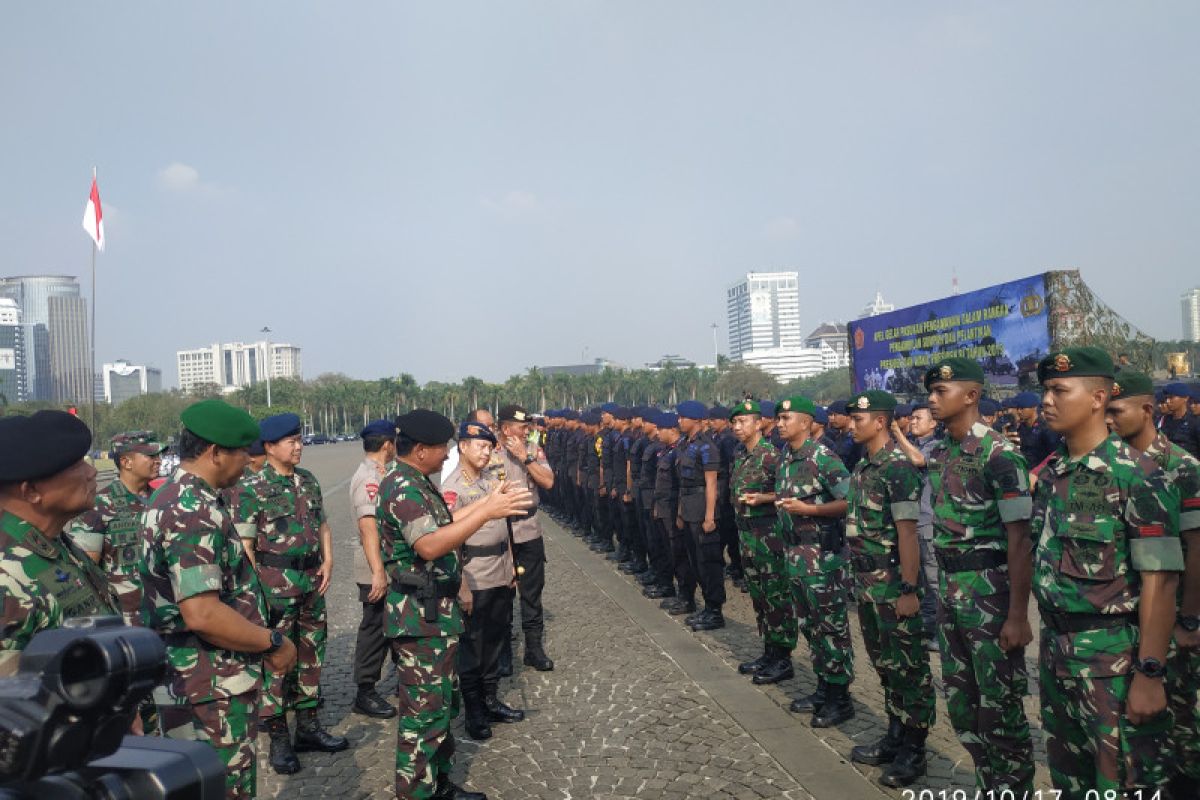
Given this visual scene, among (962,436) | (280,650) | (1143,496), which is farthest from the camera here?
(962,436)

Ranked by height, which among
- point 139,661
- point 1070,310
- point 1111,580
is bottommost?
point 1111,580

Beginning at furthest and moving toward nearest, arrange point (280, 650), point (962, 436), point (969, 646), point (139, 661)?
1. point (962, 436)
2. point (969, 646)
3. point (280, 650)
4. point (139, 661)

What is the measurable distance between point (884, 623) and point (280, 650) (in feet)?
10.5

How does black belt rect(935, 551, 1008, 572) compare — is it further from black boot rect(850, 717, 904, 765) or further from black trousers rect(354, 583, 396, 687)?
black trousers rect(354, 583, 396, 687)

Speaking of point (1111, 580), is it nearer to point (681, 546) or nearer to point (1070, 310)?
point (681, 546)

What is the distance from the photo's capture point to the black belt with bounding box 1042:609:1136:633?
2.83 m

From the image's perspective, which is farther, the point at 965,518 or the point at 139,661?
the point at 965,518

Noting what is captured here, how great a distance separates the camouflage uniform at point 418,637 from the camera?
3.67 meters

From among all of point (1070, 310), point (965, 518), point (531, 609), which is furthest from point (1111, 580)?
point (1070, 310)

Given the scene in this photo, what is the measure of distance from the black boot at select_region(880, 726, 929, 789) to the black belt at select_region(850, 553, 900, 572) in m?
0.87

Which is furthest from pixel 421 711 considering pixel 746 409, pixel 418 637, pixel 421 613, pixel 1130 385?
pixel 1130 385

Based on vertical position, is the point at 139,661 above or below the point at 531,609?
above

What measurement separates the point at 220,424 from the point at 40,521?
82cm

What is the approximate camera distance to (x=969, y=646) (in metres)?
3.51
